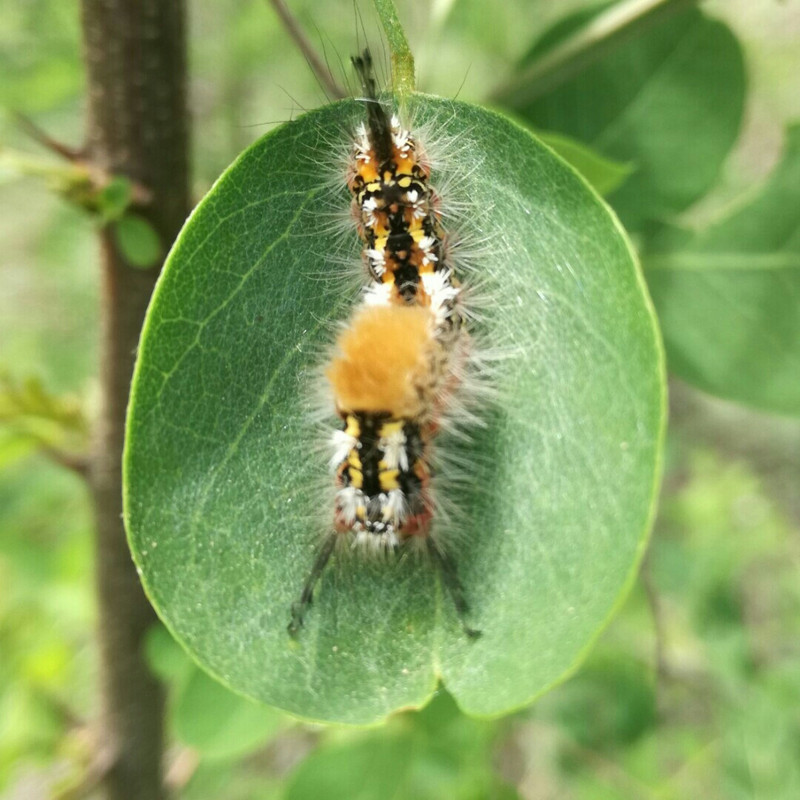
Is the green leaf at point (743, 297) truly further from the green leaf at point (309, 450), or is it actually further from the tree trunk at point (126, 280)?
the tree trunk at point (126, 280)

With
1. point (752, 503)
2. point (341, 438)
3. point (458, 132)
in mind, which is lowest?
point (752, 503)

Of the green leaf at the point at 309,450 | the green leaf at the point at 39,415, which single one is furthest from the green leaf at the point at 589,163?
the green leaf at the point at 39,415

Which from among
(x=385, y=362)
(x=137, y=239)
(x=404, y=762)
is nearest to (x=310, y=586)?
(x=385, y=362)

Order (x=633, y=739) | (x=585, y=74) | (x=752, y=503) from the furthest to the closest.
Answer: (x=752, y=503)
(x=633, y=739)
(x=585, y=74)

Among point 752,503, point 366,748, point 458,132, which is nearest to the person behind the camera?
point 458,132

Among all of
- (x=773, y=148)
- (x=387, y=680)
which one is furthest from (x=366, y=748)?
(x=773, y=148)

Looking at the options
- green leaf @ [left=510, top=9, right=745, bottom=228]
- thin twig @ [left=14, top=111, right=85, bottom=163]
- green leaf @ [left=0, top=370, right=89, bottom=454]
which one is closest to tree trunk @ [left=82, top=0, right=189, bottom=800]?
thin twig @ [left=14, top=111, right=85, bottom=163]

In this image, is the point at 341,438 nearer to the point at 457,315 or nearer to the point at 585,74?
the point at 457,315

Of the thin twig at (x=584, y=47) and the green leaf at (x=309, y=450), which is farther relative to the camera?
the thin twig at (x=584, y=47)

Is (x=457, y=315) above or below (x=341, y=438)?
above
